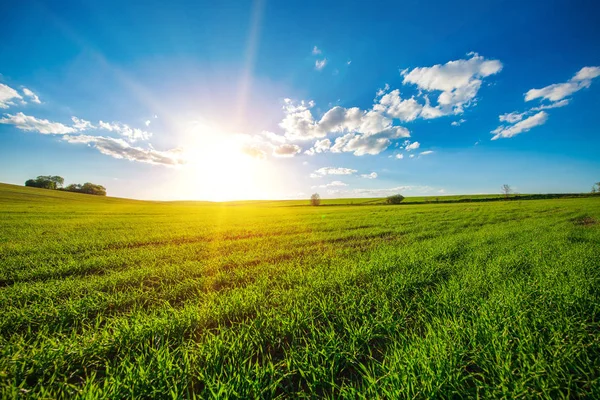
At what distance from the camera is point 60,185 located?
10175 cm

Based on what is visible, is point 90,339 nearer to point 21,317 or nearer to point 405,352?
point 21,317

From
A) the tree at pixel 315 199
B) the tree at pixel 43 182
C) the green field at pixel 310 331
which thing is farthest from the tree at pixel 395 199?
the tree at pixel 43 182

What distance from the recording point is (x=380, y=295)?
13.9 ft

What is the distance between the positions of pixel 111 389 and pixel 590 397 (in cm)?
459

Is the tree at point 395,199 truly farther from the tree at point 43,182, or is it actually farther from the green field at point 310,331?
the tree at point 43,182

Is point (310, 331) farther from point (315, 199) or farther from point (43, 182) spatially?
point (43, 182)

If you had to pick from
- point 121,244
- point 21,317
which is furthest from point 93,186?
point 21,317

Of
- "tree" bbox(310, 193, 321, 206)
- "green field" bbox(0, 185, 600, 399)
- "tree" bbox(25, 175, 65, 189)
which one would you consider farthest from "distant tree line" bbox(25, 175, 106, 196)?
"green field" bbox(0, 185, 600, 399)

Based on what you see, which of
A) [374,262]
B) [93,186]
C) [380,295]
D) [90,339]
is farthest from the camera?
[93,186]

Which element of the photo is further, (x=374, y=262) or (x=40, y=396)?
Result: (x=374, y=262)

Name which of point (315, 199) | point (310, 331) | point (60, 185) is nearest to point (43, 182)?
point (60, 185)

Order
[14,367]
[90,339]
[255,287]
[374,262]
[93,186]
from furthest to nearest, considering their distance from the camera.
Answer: [93,186], [374,262], [255,287], [90,339], [14,367]

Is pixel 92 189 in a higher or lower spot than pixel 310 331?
higher

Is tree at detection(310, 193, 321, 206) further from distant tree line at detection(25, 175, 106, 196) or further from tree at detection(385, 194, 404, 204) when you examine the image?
distant tree line at detection(25, 175, 106, 196)
